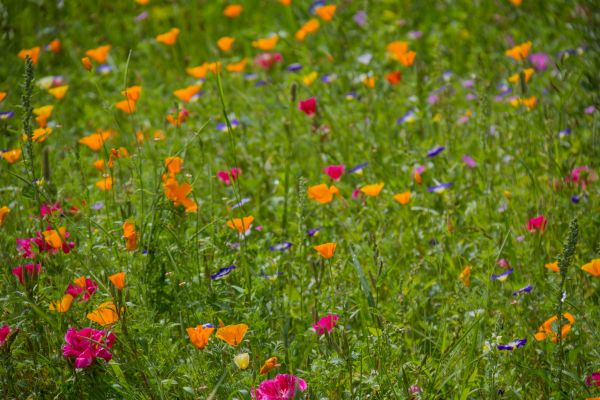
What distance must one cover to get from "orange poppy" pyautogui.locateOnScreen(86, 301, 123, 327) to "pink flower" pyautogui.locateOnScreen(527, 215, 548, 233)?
131cm

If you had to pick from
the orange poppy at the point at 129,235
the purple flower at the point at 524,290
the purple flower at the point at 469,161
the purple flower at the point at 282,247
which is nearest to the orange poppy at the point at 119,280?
the orange poppy at the point at 129,235

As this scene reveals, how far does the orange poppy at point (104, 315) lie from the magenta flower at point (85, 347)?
3 cm

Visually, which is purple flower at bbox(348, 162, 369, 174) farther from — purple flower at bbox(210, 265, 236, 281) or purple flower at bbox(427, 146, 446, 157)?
purple flower at bbox(210, 265, 236, 281)

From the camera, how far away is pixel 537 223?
7.28 feet

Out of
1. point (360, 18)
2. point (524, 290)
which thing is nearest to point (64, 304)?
point (524, 290)

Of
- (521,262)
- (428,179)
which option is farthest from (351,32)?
(521,262)

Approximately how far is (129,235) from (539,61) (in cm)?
257

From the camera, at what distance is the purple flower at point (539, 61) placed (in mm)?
3572

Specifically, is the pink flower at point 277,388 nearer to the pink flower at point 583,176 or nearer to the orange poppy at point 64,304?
the orange poppy at point 64,304

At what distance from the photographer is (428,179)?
282cm

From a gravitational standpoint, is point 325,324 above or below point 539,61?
above

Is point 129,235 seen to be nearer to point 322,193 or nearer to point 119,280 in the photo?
point 119,280

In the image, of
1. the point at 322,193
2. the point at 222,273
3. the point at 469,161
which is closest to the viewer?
the point at 222,273

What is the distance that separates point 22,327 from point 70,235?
1.38 feet
